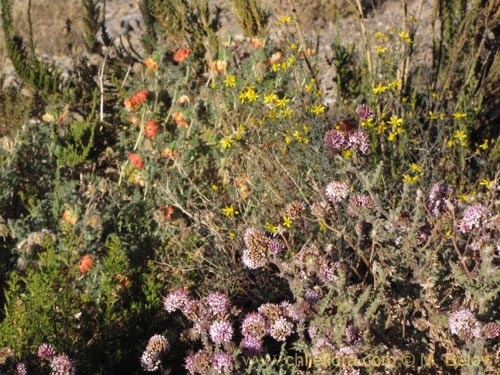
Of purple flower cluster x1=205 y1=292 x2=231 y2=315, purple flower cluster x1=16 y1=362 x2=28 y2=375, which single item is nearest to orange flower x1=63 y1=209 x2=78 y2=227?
purple flower cluster x1=16 y1=362 x2=28 y2=375

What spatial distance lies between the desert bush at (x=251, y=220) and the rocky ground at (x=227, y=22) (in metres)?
0.98

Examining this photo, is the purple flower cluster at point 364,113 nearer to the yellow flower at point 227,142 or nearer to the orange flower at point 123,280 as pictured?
the yellow flower at point 227,142

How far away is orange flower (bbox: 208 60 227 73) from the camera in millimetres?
4113

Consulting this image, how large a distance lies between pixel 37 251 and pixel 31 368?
94cm

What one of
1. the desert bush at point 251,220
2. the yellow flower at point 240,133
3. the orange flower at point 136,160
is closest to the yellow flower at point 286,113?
the desert bush at point 251,220

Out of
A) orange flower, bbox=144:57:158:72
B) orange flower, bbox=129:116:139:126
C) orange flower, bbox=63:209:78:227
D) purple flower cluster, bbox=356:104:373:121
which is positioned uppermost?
purple flower cluster, bbox=356:104:373:121

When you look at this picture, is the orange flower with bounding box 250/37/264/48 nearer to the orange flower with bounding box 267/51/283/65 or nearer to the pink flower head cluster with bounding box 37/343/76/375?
the orange flower with bounding box 267/51/283/65

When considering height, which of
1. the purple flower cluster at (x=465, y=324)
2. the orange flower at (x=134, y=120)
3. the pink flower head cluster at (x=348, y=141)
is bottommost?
the orange flower at (x=134, y=120)

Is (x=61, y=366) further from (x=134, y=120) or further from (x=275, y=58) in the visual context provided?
(x=275, y=58)

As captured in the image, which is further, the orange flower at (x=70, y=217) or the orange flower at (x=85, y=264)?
the orange flower at (x=70, y=217)

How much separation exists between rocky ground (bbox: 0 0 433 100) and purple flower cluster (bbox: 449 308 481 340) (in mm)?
3678

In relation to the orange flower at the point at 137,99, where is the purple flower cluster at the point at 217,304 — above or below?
above

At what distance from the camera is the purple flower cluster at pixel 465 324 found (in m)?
1.85

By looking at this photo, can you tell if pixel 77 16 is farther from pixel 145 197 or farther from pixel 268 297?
pixel 268 297
